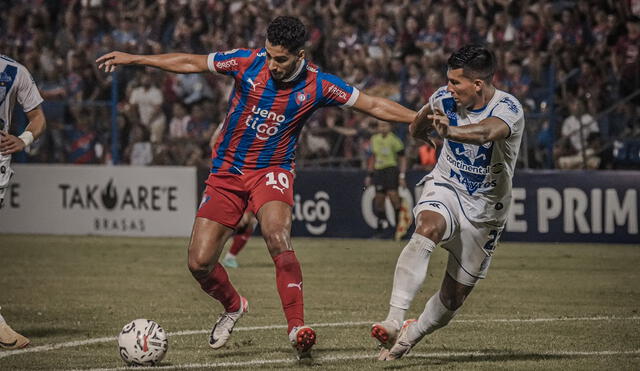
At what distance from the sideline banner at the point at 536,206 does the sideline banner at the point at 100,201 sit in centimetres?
232

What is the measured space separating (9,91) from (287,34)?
239cm

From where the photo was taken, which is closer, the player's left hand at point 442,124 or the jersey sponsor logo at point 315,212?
the player's left hand at point 442,124

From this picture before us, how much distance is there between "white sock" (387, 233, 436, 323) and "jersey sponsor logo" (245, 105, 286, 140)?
1552 mm

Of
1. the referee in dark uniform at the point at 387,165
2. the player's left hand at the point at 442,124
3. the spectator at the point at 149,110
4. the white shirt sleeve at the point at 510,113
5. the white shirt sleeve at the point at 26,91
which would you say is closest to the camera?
the player's left hand at the point at 442,124

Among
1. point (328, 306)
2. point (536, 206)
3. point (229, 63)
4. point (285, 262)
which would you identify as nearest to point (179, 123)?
point (536, 206)

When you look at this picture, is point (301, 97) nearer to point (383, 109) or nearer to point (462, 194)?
point (383, 109)

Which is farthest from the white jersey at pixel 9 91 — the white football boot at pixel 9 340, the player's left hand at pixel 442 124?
the player's left hand at pixel 442 124

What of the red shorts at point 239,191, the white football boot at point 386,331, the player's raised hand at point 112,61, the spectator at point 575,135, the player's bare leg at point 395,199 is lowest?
the player's bare leg at point 395,199

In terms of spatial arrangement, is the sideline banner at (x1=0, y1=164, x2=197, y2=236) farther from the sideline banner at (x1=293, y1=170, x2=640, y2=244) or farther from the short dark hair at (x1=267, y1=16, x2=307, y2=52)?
the short dark hair at (x1=267, y1=16, x2=307, y2=52)

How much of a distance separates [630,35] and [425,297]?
8622mm

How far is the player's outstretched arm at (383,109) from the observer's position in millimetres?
7707

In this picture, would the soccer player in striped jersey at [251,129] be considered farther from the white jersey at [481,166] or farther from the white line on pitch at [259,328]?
the white line on pitch at [259,328]

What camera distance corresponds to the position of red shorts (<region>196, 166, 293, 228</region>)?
25.6 ft

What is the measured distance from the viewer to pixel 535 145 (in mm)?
18000
